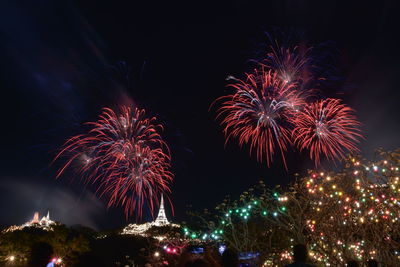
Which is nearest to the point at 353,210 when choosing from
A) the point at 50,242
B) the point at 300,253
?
the point at 300,253

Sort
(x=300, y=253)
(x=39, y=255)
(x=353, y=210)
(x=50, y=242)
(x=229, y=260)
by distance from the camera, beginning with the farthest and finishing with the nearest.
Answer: (x=50, y=242), (x=353, y=210), (x=300, y=253), (x=229, y=260), (x=39, y=255)

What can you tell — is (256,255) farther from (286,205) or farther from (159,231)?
(159,231)

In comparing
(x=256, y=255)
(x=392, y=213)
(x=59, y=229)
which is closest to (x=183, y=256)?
(x=392, y=213)

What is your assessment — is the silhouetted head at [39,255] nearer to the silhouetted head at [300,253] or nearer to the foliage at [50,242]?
the silhouetted head at [300,253]

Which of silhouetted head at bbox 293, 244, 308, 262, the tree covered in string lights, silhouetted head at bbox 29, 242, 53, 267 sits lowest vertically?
silhouetted head at bbox 29, 242, 53, 267

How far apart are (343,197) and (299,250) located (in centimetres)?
959

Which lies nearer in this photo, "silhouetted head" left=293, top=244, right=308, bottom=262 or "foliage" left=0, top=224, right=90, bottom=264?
Answer: "silhouetted head" left=293, top=244, right=308, bottom=262

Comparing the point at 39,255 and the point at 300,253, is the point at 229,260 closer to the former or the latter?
the point at 300,253

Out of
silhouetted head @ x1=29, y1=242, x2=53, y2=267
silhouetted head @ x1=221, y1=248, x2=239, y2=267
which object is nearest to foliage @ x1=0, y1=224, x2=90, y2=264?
silhouetted head @ x1=29, y1=242, x2=53, y2=267

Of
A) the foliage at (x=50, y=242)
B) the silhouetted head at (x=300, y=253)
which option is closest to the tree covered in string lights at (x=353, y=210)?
the silhouetted head at (x=300, y=253)

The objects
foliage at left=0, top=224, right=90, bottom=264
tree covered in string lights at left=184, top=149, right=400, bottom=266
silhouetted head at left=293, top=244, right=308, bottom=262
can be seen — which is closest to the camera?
silhouetted head at left=293, top=244, right=308, bottom=262

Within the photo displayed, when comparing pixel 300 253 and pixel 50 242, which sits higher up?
pixel 50 242

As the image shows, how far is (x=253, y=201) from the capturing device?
1962 centimetres

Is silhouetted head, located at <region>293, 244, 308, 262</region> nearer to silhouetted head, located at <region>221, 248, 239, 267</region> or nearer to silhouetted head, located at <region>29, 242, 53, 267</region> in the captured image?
silhouetted head, located at <region>221, 248, 239, 267</region>
